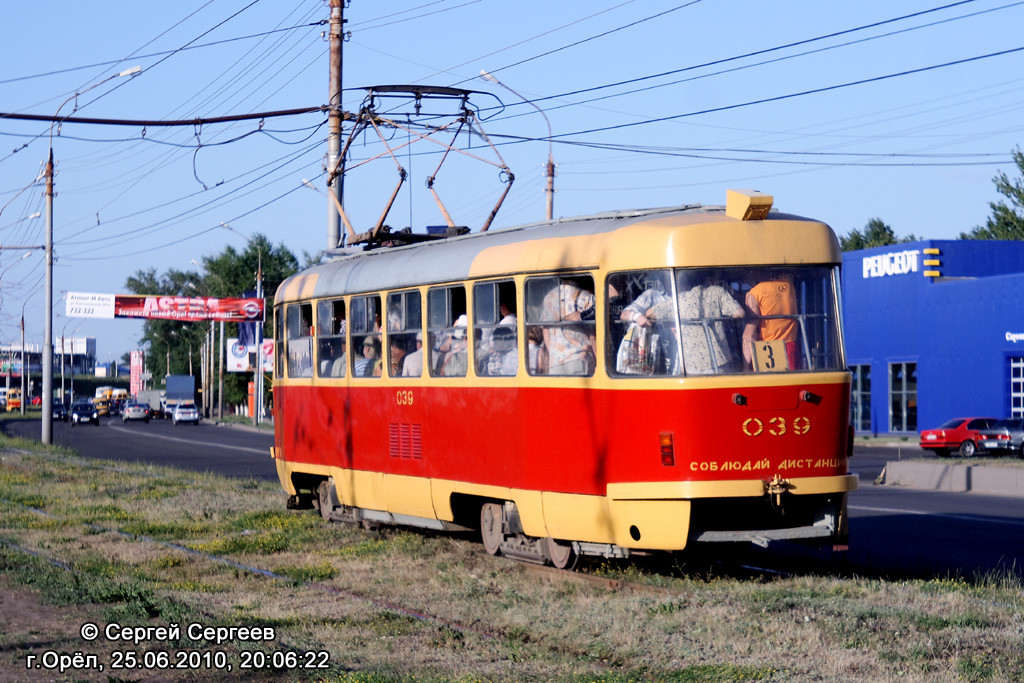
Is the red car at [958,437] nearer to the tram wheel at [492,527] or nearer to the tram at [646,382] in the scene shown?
the tram wheel at [492,527]

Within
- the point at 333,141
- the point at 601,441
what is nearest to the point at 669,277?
the point at 601,441

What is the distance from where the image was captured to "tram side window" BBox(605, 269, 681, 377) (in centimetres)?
1002

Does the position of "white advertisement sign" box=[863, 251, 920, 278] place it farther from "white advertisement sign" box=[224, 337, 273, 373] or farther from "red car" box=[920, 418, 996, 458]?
"white advertisement sign" box=[224, 337, 273, 373]

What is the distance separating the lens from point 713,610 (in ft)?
29.6

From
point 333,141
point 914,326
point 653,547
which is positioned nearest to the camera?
point 653,547

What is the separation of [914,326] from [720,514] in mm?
40763

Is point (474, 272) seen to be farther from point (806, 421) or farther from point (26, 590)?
point (26, 590)

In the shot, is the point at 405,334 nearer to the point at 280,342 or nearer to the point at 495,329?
the point at 495,329

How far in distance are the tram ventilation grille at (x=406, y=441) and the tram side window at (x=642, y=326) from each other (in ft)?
11.3

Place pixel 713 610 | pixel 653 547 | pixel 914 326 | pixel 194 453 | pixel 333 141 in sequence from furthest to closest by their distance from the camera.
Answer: pixel 914 326 < pixel 194 453 < pixel 333 141 < pixel 653 547 < pixel 713 610

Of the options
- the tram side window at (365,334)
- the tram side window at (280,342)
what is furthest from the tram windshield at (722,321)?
the tram side window at (280,342)

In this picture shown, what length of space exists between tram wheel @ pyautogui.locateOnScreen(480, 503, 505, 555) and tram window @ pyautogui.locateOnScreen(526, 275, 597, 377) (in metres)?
1.76

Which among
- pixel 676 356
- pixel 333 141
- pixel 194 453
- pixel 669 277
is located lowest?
pixel 194 453

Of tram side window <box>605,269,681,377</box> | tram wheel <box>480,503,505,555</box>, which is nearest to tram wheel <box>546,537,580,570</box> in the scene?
tram wheel <box>480,503,505,555</box>
